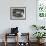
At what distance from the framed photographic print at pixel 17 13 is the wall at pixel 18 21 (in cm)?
15

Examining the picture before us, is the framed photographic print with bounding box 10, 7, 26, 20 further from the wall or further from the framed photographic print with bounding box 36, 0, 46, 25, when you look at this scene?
the framed photographic print with bounding box 36, 0, 46, 25

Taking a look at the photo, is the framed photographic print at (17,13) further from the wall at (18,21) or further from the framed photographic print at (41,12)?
the framed photographic print at (41,12)

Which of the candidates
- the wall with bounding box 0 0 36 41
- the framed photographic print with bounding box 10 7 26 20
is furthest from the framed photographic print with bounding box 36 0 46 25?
the framed photographic print with bounding box 10 7 26 20

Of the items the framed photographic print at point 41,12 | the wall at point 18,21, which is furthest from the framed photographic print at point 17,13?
the framed photographic print at point 41,12

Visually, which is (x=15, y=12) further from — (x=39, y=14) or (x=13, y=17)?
(x=39, y=14)

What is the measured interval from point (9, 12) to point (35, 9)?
1.31 m

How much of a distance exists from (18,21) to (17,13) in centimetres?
41

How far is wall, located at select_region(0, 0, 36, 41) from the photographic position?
7.46 m

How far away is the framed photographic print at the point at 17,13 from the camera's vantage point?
7.48 metres

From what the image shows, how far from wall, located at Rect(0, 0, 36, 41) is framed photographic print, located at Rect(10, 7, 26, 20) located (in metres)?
0.15

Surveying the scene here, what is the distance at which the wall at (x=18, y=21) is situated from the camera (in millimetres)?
7461

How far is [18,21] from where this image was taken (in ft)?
24.7

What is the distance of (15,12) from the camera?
24.6 feet

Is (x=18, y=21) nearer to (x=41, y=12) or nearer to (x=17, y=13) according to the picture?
(x=17, y=13)
